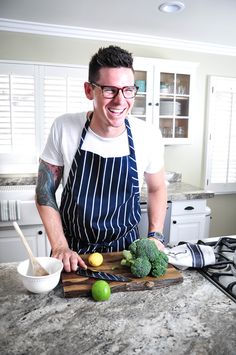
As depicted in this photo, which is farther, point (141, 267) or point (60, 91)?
point (60, 91)

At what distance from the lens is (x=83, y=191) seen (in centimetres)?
129

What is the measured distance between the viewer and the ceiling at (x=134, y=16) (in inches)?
83.8

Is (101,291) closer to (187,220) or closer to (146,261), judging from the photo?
(146,261)

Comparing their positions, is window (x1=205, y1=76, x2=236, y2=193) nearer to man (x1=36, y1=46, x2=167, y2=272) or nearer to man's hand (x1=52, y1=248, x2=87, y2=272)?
man (x1=36, y1=46, x2=167, y2=272)

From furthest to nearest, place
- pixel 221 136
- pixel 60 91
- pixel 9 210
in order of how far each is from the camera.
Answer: pixel 221 136 < pixel 60 91 < pixel 9 210

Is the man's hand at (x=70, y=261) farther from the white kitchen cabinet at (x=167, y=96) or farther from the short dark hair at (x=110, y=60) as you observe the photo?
the white kitchen cabinet at (x=167, y=96)

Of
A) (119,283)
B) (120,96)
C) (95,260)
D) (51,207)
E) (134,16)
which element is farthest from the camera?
(134,16)

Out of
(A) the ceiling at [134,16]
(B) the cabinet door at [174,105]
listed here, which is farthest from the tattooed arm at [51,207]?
(B) the cabinet door at [174,105]

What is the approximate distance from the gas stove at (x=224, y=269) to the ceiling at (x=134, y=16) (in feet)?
5.73

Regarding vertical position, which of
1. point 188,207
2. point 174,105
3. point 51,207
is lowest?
point 188,207

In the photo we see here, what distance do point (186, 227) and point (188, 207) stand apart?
0.19 m

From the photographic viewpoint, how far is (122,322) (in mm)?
761

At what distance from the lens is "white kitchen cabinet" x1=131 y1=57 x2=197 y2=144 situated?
2.80 m

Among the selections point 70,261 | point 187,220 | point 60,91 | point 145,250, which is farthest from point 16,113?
point 145,250
